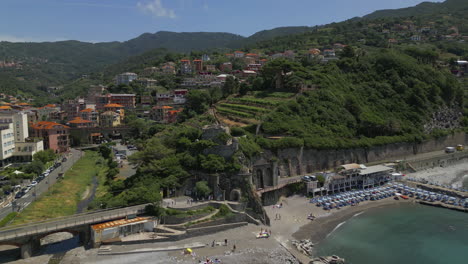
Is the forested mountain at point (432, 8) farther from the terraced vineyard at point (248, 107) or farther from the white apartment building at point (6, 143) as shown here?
the white apartment building at point (6, 143)

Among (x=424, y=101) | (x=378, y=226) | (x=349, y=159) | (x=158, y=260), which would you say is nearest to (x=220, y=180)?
(x=158, y=260)

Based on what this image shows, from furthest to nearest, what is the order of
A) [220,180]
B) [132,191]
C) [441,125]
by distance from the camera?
1. [441,125]
2. [220,180]
3. [132,191]

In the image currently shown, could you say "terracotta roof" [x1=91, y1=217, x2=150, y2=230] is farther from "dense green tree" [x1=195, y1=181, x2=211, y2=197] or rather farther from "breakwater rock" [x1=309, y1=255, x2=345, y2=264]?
"breakwater rock" [x1=309, y1=255, x2=345, y2=264]

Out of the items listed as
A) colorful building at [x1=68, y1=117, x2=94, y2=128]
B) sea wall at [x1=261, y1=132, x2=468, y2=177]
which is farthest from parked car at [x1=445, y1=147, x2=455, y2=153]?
colorful building at [x1=68, y1=117, x2=94, y2=128]

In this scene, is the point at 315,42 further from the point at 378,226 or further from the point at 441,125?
the point at 378,226

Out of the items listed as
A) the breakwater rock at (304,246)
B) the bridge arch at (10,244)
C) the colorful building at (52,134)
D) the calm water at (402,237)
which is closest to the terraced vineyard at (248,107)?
the calm water at (402,237)

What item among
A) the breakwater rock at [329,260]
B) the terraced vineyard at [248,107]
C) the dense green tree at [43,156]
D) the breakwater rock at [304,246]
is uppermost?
the terraced vineyard at [248,107]
